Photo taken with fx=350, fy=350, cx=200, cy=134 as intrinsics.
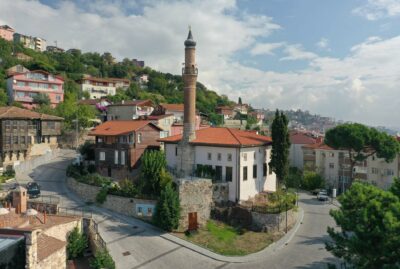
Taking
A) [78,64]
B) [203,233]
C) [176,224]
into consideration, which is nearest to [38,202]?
[176,224]

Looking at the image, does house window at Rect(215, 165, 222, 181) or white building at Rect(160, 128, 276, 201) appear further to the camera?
house window at Rect(215, 165, 222, 181)

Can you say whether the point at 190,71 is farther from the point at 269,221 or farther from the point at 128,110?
the point at 128,110

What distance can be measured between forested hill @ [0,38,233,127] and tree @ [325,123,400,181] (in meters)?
44.7

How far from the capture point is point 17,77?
72750mm

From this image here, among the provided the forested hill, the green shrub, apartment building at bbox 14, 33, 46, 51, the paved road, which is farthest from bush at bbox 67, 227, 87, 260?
apartment building at bbox 14, 33, 46, 51

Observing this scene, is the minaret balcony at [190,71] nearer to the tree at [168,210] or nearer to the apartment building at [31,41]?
the tree at [168,210]

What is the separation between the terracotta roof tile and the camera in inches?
857

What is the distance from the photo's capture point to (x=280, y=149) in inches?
1602

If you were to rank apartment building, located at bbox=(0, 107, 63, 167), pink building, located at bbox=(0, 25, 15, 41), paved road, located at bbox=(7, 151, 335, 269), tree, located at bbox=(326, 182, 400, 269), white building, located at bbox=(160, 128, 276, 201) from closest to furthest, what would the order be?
tree, located at bbox=(326, 182, 400, 269) < paved road, located at bbox=(7, 151, 335, 269) < white building, located at bbox=(160, 128, 276, 201) < apartment building, located at bbox=(0, 107, 63, 167) < pink building, located at bbox=(0, 25, 15, 41)

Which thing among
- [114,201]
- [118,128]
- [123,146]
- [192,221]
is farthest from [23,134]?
[192,221]

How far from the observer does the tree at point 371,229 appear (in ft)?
57.1

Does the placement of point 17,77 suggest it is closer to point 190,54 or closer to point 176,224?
point 190,54

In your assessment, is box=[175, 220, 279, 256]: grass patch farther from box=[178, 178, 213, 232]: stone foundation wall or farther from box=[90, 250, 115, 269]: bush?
box=[90, 250, 115, 269]: bush

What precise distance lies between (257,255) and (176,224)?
777 centimetres
